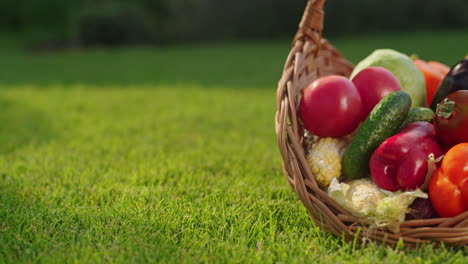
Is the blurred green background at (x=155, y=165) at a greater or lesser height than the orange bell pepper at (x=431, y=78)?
lesser

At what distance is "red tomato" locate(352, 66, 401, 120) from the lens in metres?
2.09

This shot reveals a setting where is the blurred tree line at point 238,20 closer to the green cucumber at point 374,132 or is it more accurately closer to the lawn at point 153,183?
the lawn at point 153,183

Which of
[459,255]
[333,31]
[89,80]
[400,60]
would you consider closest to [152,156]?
[400,60]

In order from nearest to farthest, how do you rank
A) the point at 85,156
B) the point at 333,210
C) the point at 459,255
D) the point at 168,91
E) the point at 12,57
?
1. the point at 459,255
2. the point at 333,210
3. the point at 85,156
4. the point at 168,91
5. the point at 12,57

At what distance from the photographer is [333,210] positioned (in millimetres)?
1695

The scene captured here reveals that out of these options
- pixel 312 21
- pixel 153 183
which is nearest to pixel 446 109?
pixel 312 21

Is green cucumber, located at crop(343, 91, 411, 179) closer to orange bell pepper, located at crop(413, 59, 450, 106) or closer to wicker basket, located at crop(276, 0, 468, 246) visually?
wicker basket, located at crop(276, 0, 468, 246)

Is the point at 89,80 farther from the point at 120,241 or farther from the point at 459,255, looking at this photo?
the point at 459,255

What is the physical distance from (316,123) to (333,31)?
A: 10744mm

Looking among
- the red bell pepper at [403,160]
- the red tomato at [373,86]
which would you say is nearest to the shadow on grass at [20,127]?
the red tomato at [373,86]

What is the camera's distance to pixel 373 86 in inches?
82.4

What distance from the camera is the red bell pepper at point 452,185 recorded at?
159cm

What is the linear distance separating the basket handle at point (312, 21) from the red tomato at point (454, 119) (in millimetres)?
623

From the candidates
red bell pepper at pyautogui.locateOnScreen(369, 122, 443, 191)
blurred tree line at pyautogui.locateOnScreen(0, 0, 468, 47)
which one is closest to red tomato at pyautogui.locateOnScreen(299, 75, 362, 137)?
red bell pepper at pyautogui.locateOnScreen(369, 122, 443, 191)
